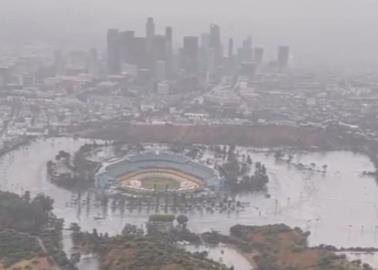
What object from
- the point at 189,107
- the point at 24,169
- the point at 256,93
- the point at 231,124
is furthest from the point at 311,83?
the point at 24,169

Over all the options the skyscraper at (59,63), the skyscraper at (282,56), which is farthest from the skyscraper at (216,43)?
the skyscraper at (59,63)

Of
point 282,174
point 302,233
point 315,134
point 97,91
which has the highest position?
point 97,91

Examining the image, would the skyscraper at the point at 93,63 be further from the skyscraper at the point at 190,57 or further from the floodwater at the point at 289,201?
the floodwater at the point at 289,201

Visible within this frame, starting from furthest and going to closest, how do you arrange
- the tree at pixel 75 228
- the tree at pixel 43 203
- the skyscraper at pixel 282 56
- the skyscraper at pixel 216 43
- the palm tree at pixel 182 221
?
the skyscraper at pixel 282 56 → the skyscraper at pixel 216 43 → the tree at pixel 43 203 → the palm tree at pixel 182 221 → the tree at pixel 75 228

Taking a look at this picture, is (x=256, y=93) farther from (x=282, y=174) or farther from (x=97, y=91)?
(x=282, y=174)

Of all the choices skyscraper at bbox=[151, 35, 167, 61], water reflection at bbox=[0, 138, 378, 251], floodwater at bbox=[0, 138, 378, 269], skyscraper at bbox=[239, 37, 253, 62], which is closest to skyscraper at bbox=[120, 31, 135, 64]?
skyscraper at bbox=[151, 35, 167, 61]

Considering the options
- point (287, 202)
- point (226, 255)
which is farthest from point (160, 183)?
point (226, 255)

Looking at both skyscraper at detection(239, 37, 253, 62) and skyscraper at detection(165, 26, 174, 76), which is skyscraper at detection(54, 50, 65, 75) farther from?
skyscraper at detection(239, 37, 253, 62)
